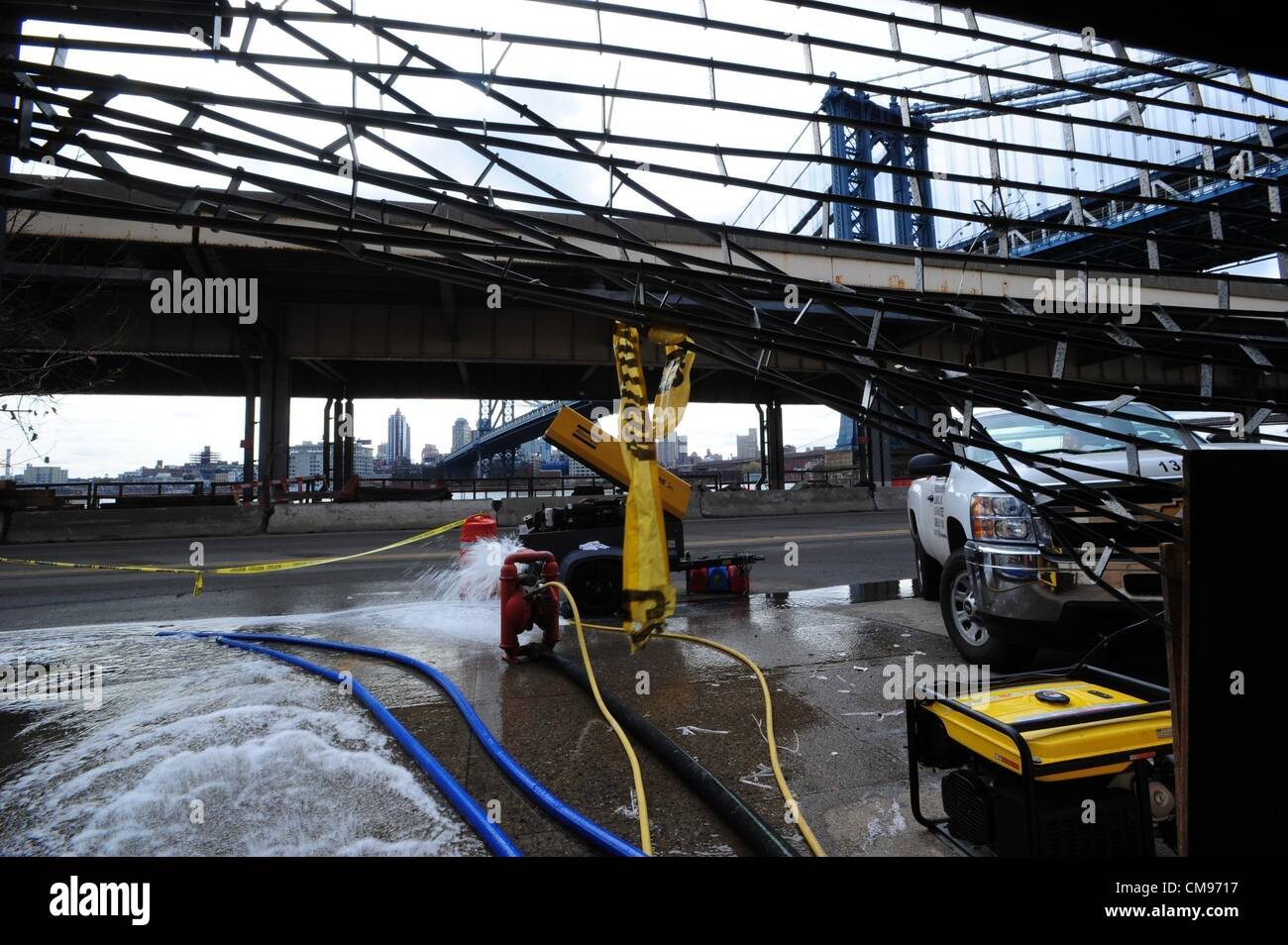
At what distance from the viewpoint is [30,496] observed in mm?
16859

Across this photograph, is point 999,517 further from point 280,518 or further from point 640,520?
point 280,518

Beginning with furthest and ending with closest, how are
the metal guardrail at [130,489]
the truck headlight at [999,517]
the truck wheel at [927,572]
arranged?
the metal guardrail at [130,489] → the truck wheel at [927,572] → the truck headlight at [999,517]

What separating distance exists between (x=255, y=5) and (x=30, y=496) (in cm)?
2086

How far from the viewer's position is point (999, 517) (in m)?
3.89

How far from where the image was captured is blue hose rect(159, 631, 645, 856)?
2.18 meters

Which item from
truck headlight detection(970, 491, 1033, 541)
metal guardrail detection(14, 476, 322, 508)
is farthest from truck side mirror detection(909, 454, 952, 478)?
metal guardrail detection(14, 476, 322, 508)

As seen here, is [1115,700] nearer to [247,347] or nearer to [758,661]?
[758,661]

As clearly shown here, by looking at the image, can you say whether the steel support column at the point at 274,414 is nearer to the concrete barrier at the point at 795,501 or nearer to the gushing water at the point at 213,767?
the concrete barrier at the point at 795,501

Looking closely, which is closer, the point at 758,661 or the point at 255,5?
the point at 255,5

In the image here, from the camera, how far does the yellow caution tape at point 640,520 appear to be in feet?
10.2

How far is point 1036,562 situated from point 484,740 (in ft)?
10.7

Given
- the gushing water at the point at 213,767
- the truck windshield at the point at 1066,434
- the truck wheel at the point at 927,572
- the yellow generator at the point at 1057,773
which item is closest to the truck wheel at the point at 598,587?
the gushing water at the point at 213,767

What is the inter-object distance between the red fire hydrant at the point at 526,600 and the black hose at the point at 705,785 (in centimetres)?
107
